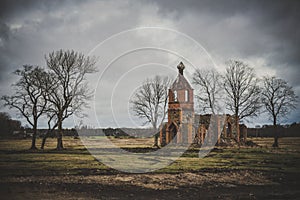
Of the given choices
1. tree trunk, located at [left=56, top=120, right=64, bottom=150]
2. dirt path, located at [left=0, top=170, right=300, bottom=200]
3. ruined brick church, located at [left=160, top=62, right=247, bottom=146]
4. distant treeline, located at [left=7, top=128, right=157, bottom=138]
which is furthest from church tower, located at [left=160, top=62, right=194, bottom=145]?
dirt path, located at [left=0, top=170, right=300, bottom=200]

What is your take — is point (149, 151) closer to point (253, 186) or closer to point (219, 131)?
point (219, 131)

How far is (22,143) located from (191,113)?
15.9 metres

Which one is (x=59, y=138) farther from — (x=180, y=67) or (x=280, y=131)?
(x=280, y=131)

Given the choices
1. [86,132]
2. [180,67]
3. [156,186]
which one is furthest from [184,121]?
[156,186]

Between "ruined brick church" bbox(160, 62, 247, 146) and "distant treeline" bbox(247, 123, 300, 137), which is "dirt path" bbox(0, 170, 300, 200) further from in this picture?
"ruined brick church" bbox(160, 62, 247, 146)

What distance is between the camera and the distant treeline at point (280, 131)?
24656 mm

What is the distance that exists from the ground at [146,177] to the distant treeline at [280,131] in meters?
3.07

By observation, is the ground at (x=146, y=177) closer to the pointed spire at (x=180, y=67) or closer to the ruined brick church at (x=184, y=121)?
the ruined brick church at (x=184, y=121)

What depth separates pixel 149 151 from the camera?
25.2 metres

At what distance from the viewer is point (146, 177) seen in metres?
15.5

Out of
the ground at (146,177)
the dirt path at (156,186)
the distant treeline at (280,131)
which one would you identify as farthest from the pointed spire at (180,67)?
the dirt path at (156,186)

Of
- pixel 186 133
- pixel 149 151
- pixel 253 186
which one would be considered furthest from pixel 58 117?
pixel 253 186

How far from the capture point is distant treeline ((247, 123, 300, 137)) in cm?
2466

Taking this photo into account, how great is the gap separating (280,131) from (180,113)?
9.15 meters
